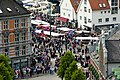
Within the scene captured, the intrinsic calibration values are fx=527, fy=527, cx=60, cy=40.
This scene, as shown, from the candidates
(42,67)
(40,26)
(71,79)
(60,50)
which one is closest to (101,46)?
(71,79)

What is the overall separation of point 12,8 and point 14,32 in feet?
10.4

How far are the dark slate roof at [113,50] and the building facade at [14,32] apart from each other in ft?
56.7

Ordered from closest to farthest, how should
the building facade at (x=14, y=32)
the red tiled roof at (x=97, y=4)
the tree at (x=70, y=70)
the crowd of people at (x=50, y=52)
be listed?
the tree at (x=70, y=70), the crowd of people at (x=50, y=52), the building facade at (x=14, y=32), the red tiled roof at (x=97, y=4)

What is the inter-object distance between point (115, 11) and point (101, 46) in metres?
41.8

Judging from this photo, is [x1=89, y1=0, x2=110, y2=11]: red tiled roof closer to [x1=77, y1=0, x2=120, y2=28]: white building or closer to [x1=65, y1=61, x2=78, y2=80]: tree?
[x1=77, y1=0, x2=120, y2=28]: white building

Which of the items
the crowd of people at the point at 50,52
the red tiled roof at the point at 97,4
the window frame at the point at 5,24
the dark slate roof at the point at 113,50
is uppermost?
the red tiled roof at the point at 97,4

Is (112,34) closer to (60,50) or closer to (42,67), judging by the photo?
(42,67)

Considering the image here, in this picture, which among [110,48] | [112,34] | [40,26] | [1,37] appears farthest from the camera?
[40,26]

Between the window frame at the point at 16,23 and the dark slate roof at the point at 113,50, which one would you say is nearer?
the dark slate roof at the point at 113,50

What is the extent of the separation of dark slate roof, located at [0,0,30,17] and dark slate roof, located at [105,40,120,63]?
17.4 metres

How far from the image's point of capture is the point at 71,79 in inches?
1917

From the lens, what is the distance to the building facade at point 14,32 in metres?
61.4

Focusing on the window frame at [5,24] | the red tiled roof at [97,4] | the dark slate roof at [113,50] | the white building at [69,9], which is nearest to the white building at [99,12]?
the red tiled roof at [97,4]

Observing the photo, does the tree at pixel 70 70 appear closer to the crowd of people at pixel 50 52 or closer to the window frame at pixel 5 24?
the crowd of people at pixel 50 52
